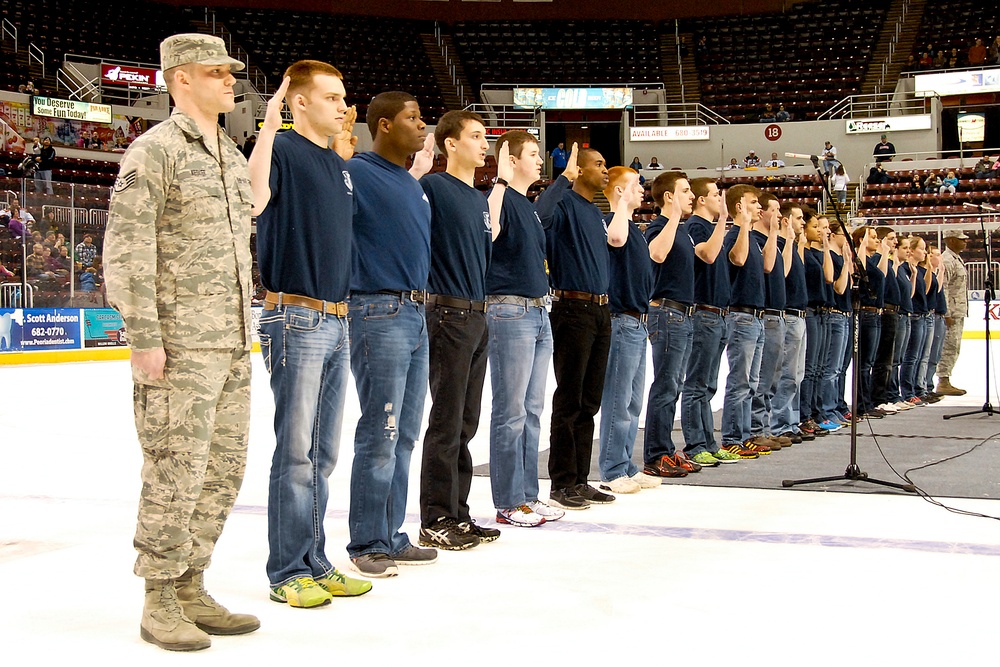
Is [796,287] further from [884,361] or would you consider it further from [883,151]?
[883,151]

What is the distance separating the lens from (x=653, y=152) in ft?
103

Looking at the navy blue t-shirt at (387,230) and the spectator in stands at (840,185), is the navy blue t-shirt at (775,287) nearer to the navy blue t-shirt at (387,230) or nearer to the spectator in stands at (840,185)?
the navy blue t-shirt at (387,230)

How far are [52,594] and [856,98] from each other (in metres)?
30.9

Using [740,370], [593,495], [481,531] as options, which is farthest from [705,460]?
[481,531]

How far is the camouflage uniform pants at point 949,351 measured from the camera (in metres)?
13.5

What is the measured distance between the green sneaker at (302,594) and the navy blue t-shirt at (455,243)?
1.42m

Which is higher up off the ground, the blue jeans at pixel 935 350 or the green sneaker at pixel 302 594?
the blue jeans at pixel 935 350

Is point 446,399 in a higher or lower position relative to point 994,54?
lower

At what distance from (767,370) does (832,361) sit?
184cm

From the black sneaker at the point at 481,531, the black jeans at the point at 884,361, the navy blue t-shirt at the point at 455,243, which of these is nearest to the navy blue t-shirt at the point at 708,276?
the navy blue t-shirt at the point at 455,243

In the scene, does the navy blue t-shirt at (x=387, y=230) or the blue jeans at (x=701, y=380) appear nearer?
the navy blue t-shirt at (x=387, y=230)

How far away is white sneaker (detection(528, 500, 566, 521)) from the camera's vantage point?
504cm

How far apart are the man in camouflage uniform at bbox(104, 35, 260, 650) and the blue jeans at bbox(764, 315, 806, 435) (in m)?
5.70

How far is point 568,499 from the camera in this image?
17.7 ft
